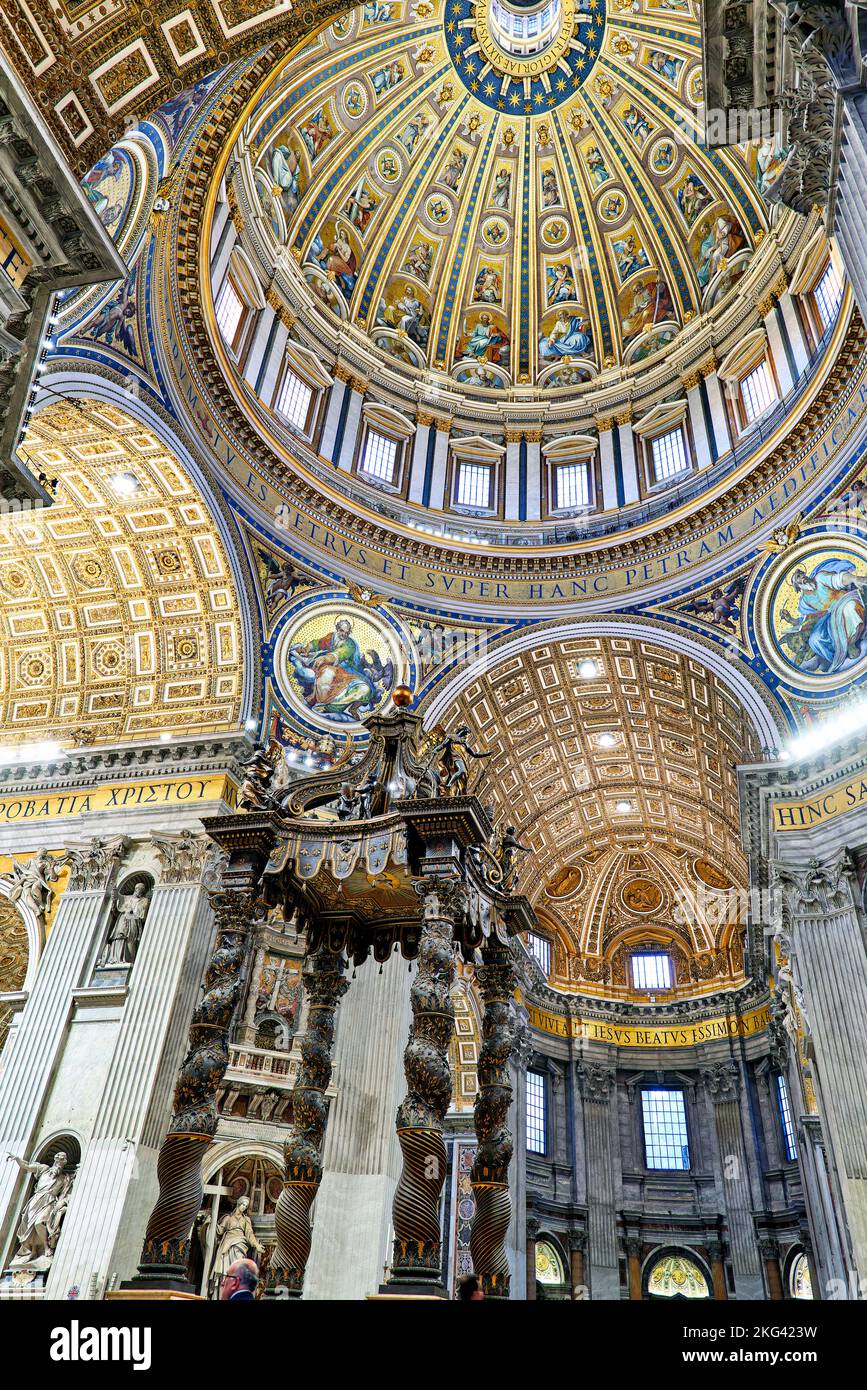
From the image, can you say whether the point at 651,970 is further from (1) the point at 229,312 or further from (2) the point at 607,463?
(1) the point at 229,312

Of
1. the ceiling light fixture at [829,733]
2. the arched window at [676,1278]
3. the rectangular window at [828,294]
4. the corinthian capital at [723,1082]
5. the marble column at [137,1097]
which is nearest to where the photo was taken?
the marble column at [137,1097]

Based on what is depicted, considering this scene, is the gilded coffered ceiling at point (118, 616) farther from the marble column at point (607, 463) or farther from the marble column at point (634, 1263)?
the marble column at point (634, 1263)

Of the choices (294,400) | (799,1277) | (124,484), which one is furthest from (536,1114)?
(294,400)

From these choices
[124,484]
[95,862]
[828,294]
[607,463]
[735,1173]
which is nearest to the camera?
[95,862]

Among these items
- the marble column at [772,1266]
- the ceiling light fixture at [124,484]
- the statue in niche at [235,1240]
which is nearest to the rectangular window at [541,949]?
the marble column at [772,1266]

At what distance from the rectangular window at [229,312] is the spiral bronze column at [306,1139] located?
1184 centimetres

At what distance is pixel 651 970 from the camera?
2728cm

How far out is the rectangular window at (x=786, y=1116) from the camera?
74.5ft

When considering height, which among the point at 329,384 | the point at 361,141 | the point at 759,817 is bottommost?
the point at 759,817

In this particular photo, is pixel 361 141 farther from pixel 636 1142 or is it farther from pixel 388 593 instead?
pixel 636 1142

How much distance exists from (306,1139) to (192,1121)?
6.16 ft

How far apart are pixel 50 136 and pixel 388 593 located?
37.3 ft

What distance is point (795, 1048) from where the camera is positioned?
17.6 m
